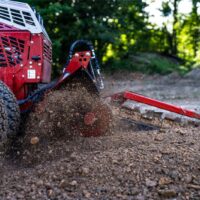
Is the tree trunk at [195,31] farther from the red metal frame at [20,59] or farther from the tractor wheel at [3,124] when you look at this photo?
the tractor wheel at [3,124]

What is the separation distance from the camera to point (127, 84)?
690 inches

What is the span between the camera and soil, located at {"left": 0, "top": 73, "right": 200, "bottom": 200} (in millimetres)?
3527

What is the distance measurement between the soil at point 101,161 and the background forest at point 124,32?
10.2m

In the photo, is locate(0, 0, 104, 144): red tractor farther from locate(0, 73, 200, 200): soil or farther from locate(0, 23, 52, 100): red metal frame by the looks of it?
locate(0, 73, 200, 200): soil

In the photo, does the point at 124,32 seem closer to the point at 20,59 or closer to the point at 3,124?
the point at 20,59

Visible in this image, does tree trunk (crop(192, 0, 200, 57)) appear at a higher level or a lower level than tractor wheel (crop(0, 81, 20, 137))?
lower

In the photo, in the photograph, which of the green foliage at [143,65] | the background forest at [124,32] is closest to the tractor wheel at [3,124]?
the background forest at [124,32]

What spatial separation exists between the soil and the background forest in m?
10.2

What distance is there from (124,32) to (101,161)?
647 inches

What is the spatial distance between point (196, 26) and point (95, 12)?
12273mm

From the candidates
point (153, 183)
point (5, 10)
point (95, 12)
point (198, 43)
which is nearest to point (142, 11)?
point (95, 12)

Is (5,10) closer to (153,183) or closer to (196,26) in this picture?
(153,183)

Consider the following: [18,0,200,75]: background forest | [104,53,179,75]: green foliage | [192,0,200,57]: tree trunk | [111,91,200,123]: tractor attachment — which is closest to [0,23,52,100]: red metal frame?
[111,91,200,123]: tractor attachment

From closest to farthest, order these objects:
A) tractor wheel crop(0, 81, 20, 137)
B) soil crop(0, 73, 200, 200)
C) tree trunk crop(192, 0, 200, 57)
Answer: soil crop(0, 73, 200, 200)
tractor wheel crop(0, 81, 20, 137)
tree trunk crop(192, 0, 200, 57)
